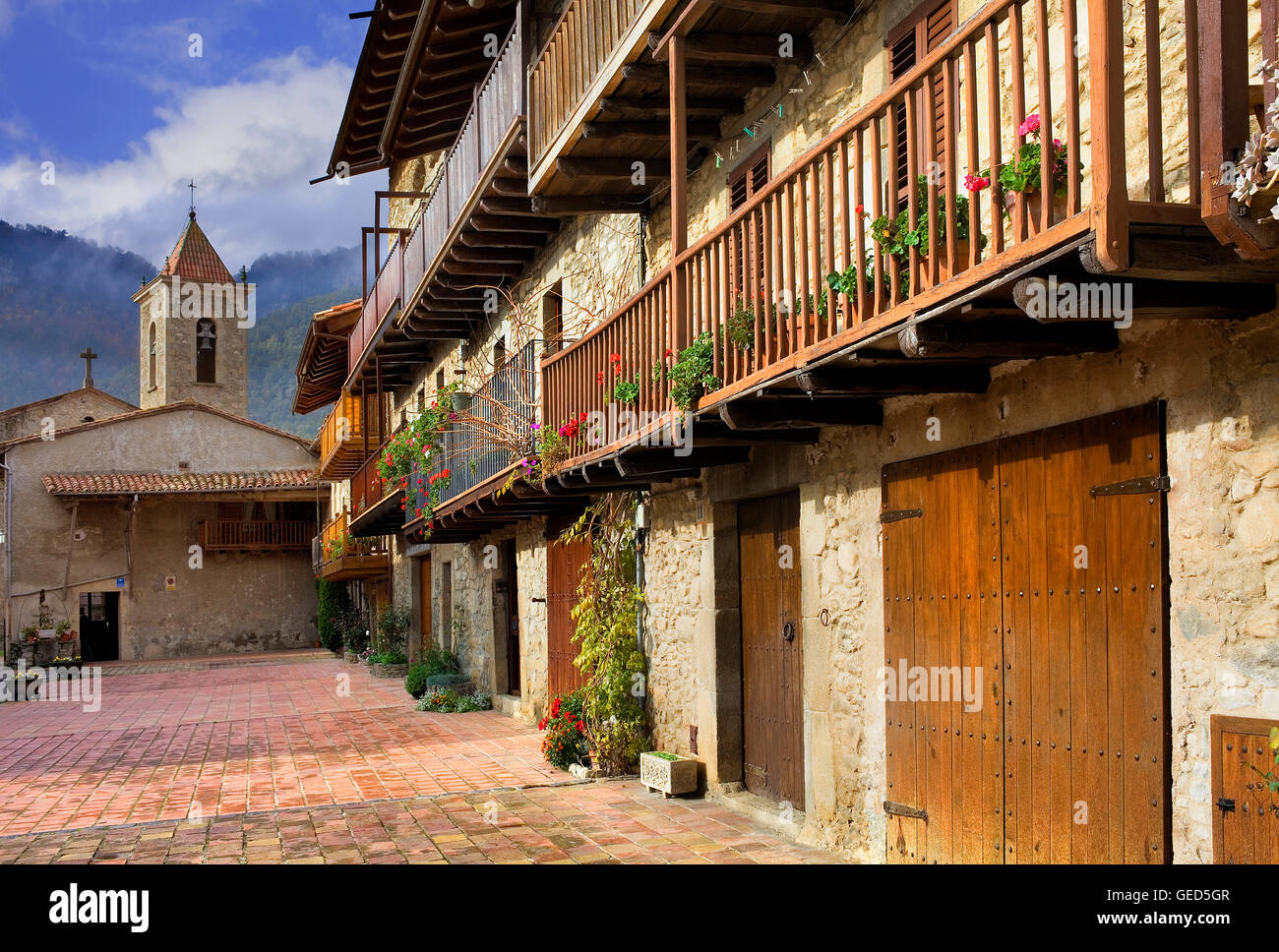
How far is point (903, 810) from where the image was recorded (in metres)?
6.34

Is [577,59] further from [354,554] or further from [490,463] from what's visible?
[354,554]

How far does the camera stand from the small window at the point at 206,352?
46.2 m

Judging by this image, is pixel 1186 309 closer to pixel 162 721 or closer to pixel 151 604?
pixel 162 721

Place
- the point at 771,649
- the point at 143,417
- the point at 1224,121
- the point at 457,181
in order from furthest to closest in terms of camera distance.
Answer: the point at 143,417 → the point at 457,181 → the point at 771,649 → the point at 1224,121

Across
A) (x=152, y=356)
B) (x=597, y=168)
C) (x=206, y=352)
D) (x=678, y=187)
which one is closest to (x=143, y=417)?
(x=206, y=352)

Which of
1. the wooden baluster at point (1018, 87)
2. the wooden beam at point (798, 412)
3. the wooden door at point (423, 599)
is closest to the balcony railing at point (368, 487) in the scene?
the wooden door at point (423, 599)

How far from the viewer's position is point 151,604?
33500mm

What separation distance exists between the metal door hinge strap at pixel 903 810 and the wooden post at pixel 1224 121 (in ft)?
11.9

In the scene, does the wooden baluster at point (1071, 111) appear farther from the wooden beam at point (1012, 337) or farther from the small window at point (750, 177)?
the small window at point (750, 177)

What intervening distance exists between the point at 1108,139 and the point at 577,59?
6422 mm

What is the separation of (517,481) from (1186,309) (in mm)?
7752

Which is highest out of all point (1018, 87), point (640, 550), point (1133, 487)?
point (1018, 87)

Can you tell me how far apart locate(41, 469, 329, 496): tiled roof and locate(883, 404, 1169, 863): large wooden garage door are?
30081 mm
